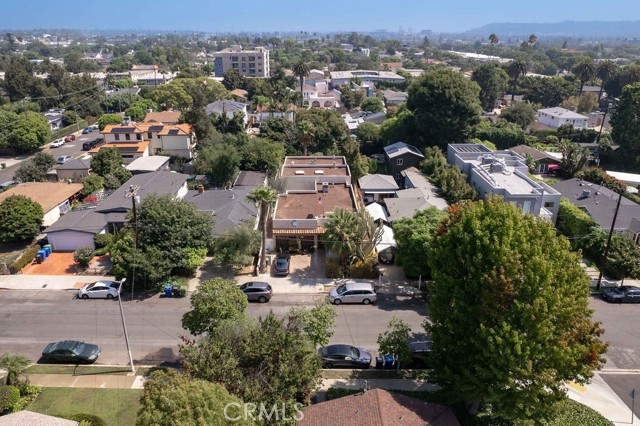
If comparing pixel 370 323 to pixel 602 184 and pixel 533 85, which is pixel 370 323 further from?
pixel 533 85

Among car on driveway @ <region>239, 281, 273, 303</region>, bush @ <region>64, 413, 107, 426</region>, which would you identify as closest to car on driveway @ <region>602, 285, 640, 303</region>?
car on driveway @ <region>239, 281, 273, 303</region>

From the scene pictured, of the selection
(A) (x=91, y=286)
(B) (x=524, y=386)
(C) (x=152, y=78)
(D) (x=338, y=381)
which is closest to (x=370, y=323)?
(D) (x=338, y=381)

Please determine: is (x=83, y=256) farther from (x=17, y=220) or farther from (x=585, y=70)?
(x=585, y=70)

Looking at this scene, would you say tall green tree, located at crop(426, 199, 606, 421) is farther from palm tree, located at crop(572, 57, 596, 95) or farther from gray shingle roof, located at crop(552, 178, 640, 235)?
palm tree, located at crop(572, 57, 596, 95)

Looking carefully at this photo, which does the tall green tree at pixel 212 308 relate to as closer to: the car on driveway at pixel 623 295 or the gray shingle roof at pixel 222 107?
the car on driveway at pixel 623 295

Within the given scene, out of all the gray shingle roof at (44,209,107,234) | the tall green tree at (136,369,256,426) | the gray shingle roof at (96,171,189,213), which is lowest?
the gray shingle roof at (44,209,107,234)

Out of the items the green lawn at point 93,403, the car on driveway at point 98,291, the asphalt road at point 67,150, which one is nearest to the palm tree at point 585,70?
the asphalt road at point 67,150
